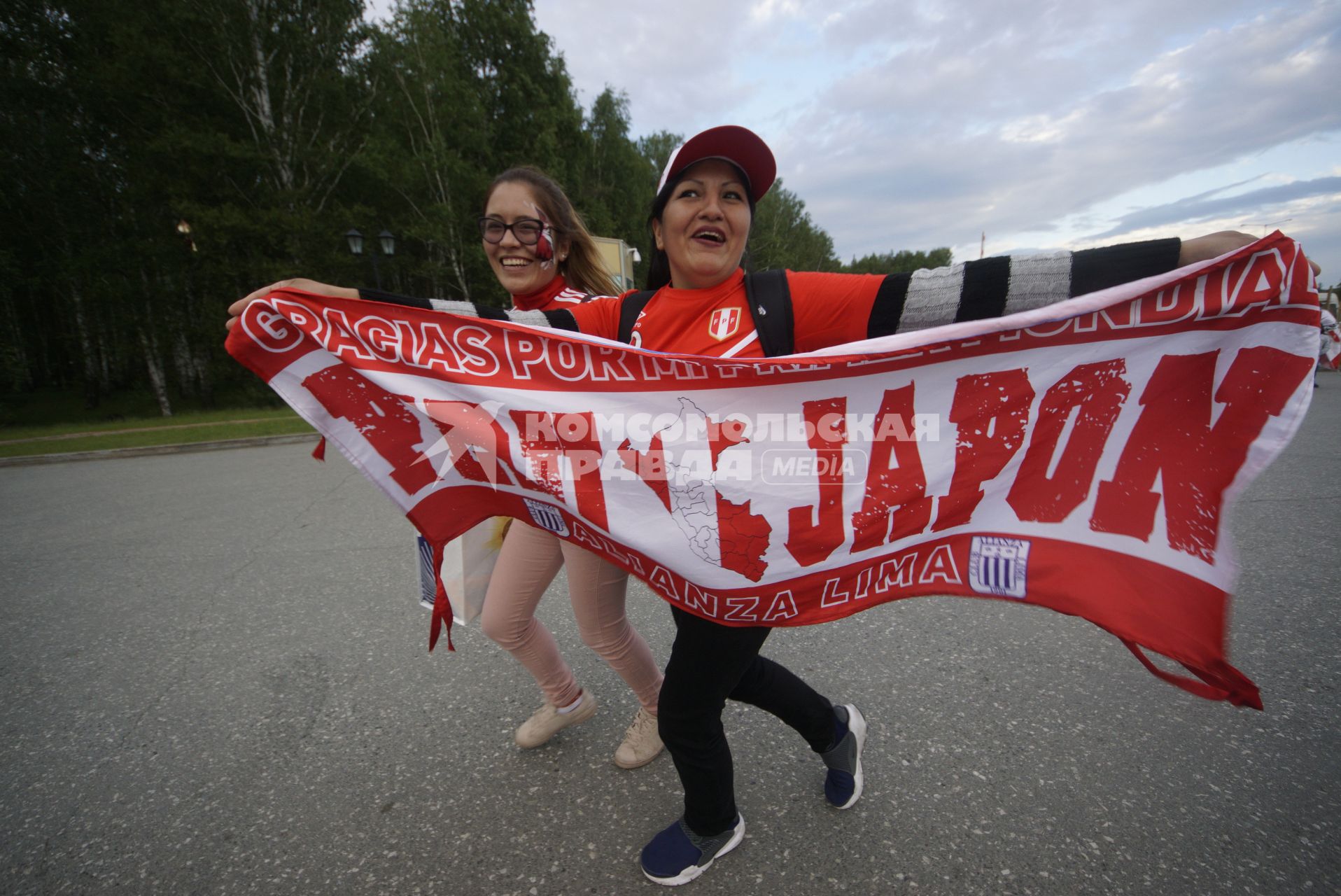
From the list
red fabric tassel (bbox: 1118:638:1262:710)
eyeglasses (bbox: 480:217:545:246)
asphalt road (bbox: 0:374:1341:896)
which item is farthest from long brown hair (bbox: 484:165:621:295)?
red fabric tassel (bbox: 1118:638:1262:710)

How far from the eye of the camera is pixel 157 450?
923cm

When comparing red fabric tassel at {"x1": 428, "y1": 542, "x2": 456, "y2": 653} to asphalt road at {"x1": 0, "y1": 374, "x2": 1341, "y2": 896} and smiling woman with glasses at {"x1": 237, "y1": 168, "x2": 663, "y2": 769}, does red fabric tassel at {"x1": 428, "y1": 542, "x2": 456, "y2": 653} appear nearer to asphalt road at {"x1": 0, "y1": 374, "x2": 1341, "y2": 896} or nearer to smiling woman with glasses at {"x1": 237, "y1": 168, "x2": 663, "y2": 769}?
smiling woman with glasses at {"x1": 237, "y1": 168, "x2": 663, "y2": 769}

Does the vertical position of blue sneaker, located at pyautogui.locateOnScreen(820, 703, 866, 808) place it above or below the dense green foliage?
below

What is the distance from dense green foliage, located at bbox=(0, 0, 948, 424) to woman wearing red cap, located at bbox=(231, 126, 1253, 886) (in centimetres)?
1338

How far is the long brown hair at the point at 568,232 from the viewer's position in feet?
6.99

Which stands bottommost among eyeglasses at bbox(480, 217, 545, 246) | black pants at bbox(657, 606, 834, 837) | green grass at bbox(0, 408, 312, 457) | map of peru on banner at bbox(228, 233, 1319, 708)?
black pants at bbox(657, 606, 834, 837)

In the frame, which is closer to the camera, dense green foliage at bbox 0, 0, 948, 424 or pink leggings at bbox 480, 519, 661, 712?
pink leggings at bbox 480, 519, 661, 712

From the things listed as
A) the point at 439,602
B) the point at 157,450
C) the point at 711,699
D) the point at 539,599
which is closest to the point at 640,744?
the point at 539,599

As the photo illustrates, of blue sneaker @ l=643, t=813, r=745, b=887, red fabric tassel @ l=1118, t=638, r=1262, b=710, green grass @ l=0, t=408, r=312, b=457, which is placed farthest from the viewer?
green grass @ l=0, t=408, r=312, b=457

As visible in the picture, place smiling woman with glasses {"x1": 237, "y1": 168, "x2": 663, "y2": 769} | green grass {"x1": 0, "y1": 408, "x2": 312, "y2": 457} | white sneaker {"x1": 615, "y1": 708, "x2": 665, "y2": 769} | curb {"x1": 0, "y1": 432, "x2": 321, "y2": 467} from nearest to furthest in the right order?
1. smiling woman with glasses {"x1": 237, "y1": 168, "x2": 663, "y2": 769}
2. white sneaker {"x1": 615, "y1": 708, "x2": 665, "y2": 769}
3. curb {"x1": 0, "y1": 432, "x2": 321, "y2": 467}
4. green grass {"x1": 0, "y1": 408, "x2": 312, "y2": 457}

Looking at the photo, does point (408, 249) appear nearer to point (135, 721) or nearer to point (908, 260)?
point (135, 721)

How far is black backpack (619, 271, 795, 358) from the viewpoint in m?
1.39

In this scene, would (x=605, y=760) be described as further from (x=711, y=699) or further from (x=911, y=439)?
(x=911, y=439)

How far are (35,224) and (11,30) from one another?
200 inches
